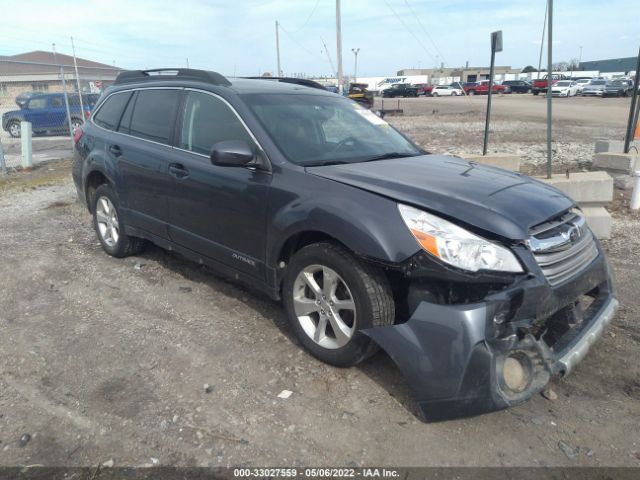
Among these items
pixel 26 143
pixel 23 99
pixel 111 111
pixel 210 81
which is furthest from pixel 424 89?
pixel 210 81

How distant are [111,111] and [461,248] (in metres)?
4.19

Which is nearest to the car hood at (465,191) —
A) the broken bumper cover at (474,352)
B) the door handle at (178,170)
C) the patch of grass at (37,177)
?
the broken bumper cover at (474,352)

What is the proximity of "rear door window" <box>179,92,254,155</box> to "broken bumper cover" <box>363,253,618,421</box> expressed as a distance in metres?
1.84

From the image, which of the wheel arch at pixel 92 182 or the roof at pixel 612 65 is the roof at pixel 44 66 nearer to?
the wheel arch at pixel 92 182

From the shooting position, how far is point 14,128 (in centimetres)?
1959

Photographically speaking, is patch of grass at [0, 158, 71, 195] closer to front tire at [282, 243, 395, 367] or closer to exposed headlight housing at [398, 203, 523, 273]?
front tire at [282, 243, 395, 367]

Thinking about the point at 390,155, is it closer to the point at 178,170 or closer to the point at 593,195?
the point at 178,170

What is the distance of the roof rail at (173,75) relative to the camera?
423 centimetres

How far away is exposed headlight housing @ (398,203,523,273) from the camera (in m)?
2.71

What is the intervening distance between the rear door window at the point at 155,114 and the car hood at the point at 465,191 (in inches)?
66.8

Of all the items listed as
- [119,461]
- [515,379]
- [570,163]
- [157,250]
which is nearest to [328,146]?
[515,379]

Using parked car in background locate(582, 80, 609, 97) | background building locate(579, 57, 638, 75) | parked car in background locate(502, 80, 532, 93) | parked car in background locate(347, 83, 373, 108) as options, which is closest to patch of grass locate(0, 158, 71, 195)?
parked car in background locate(347, 83, 373, 108)

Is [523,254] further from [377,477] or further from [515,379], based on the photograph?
[377,477]

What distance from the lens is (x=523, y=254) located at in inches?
108
